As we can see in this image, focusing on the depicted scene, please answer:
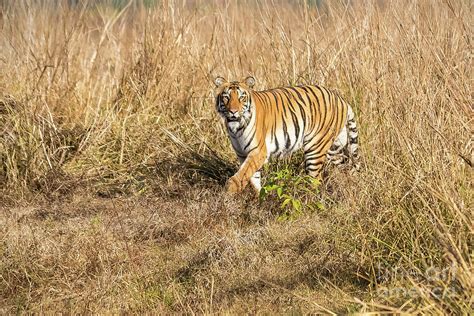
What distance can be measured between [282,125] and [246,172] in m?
0.53

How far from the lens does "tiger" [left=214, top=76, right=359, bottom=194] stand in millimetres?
6000

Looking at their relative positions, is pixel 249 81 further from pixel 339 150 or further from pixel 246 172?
pixel 339 150

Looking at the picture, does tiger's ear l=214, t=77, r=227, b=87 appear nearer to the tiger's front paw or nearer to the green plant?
the tiger's front paw

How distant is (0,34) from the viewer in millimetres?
7301

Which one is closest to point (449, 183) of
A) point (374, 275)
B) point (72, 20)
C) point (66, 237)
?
point (374, 275)

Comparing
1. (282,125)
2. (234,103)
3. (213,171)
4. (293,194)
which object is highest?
(234,103)

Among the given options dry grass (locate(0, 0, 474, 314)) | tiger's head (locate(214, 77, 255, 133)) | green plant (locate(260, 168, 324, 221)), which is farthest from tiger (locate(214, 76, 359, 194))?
green plant (locate(260, 168, 324, 221))

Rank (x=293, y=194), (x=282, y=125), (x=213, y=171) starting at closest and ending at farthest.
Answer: (x=293, y=194) < (x=282, y=125) < (x=213, y=171)

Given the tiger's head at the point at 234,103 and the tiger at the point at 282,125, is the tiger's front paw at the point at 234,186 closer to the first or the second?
the tiger at the point at 282,125

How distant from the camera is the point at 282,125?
20.7 ft

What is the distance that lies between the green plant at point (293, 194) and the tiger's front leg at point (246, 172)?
261 mm

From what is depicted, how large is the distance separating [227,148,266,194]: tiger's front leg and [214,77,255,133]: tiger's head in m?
→ 0.22

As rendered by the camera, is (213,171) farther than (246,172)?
Yes

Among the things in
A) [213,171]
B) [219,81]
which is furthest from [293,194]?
[213,171]
